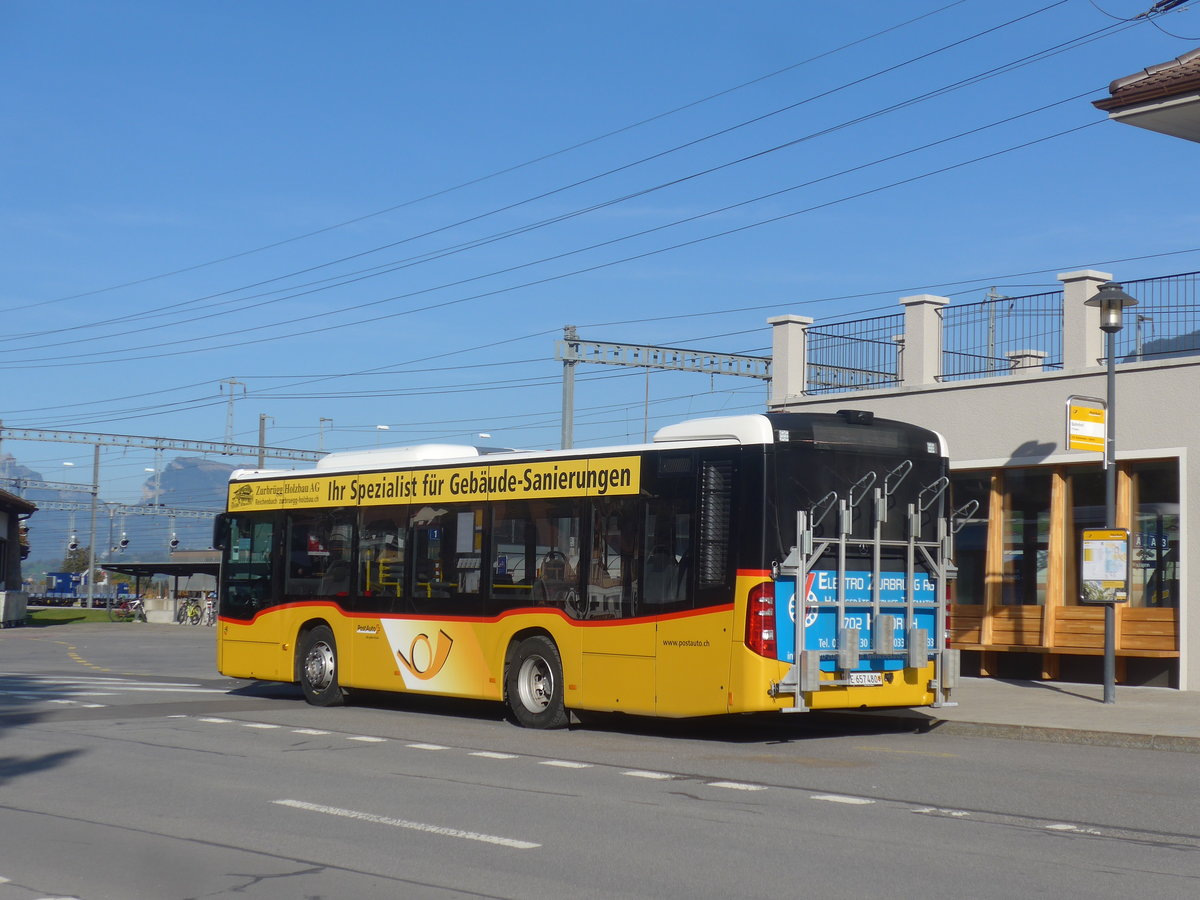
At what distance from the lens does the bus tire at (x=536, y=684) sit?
15.3 meters

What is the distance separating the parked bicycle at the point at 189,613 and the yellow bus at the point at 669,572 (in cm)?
4971

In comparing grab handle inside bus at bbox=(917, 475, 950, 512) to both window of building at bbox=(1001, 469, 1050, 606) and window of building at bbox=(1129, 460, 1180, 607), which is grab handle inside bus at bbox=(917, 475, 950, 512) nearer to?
window of building at bbox=(1129, 460, 1180, 607)

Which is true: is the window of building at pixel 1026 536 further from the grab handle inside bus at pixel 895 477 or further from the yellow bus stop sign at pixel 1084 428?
the grab handle inside bus at pixel 895 477

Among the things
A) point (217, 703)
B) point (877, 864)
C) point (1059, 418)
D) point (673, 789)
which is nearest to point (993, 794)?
point (673, 789)

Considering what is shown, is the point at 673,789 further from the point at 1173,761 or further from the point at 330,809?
the point at 1173,761

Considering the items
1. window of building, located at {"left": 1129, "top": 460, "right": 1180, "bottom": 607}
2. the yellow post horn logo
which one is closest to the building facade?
window of building, located at {"left": 1129, "top": 460, "right": 1180, "bottom": 607}

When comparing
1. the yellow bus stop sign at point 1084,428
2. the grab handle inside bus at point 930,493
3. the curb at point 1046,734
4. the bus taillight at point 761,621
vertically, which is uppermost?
the yellow bus stop sign at point 1084,428

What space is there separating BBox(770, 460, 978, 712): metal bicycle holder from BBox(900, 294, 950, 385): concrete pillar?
20.9 ft

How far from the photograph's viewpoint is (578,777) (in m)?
11.5

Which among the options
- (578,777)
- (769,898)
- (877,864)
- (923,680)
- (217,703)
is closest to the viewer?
(769,898)

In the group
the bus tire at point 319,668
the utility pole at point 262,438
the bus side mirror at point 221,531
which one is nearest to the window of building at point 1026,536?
the bus tire at point 319,668

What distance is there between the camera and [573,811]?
9.77m

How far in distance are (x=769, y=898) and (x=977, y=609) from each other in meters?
14.2

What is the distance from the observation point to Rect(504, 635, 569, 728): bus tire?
50.3ft
